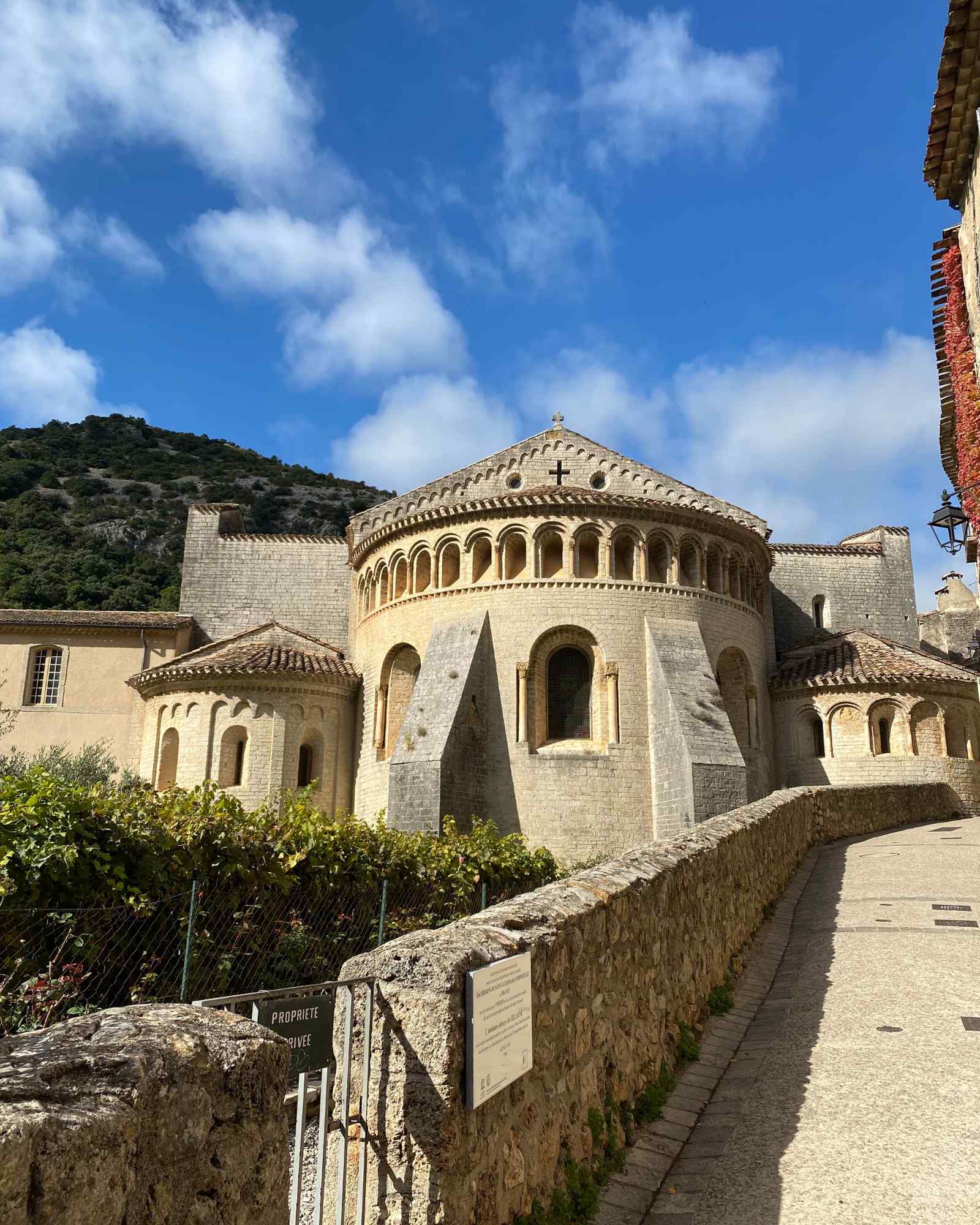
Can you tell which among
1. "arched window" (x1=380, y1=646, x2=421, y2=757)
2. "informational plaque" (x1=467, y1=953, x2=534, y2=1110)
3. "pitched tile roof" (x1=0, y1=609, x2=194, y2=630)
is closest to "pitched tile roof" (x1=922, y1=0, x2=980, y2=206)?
"informational plaque" (x1=467, y1=953, x2=534, y2=1110)

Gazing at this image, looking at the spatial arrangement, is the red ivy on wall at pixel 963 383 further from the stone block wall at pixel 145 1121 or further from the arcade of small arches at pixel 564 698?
the stone block wall at pixel 145 1121

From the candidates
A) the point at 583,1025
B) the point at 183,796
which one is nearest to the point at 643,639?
the point at 183,796

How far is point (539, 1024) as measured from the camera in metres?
4.71

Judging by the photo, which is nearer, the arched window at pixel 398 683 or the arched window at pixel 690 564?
the arched window at pixel 690 564

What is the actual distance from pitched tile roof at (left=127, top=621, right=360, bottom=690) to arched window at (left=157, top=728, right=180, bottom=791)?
141cm

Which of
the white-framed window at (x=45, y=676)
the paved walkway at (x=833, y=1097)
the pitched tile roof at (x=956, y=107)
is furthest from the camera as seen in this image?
the white-framed window at (x=45, y=676)

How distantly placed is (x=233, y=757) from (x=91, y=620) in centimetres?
804

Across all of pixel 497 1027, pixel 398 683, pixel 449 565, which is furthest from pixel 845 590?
pixel 497 1027

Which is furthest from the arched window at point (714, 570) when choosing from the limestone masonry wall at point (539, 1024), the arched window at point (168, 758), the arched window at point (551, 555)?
the limestone masonry wall at point (539, 1024)

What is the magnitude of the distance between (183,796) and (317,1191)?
315 inches

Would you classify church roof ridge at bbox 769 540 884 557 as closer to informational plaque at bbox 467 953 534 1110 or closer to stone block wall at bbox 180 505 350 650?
stone block wall at bbox 180 505 350 650

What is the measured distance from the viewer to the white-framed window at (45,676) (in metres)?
27.8

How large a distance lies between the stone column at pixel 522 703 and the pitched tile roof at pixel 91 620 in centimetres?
1253

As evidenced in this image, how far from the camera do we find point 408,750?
808 inches
